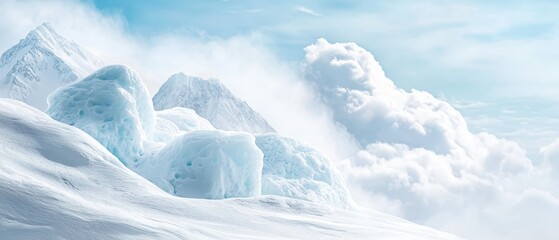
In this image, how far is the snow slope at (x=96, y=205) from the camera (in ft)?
77.4

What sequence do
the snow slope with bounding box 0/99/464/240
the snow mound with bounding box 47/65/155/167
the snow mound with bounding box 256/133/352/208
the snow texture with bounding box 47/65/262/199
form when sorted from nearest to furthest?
the snow slope with bounding box 0/99/464/240, the snow texture with bounding box 47/65/262/199, the snow mound with bounding box 47/65/155/167, the snow mound with bounding box 256/133/352/208

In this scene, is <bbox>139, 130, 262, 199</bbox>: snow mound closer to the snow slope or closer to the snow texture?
the snow texture

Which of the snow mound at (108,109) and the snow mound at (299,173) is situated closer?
the snow mound at (108,109)

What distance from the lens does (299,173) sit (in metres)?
49.1

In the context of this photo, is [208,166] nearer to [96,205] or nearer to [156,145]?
[156,145]

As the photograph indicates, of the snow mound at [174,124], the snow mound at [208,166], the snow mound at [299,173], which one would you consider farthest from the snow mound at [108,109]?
the snow mound at [299,173]

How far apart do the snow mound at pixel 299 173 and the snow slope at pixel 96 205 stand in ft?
34.5

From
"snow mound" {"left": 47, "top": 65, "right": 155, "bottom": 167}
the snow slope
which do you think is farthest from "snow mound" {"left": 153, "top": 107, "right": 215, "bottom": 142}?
the snow slope

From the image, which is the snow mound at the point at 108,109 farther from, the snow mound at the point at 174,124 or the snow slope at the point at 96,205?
the snow slope at the point at 96,205

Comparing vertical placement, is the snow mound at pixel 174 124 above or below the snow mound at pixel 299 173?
above

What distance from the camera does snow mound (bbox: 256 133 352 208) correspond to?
1843 inches

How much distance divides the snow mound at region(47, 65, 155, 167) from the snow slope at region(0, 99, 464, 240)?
32.6 feet

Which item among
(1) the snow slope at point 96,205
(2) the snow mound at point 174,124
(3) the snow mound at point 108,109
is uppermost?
(2) the snow mound at point 174,124

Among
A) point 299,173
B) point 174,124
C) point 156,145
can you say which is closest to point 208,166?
point 156,145
